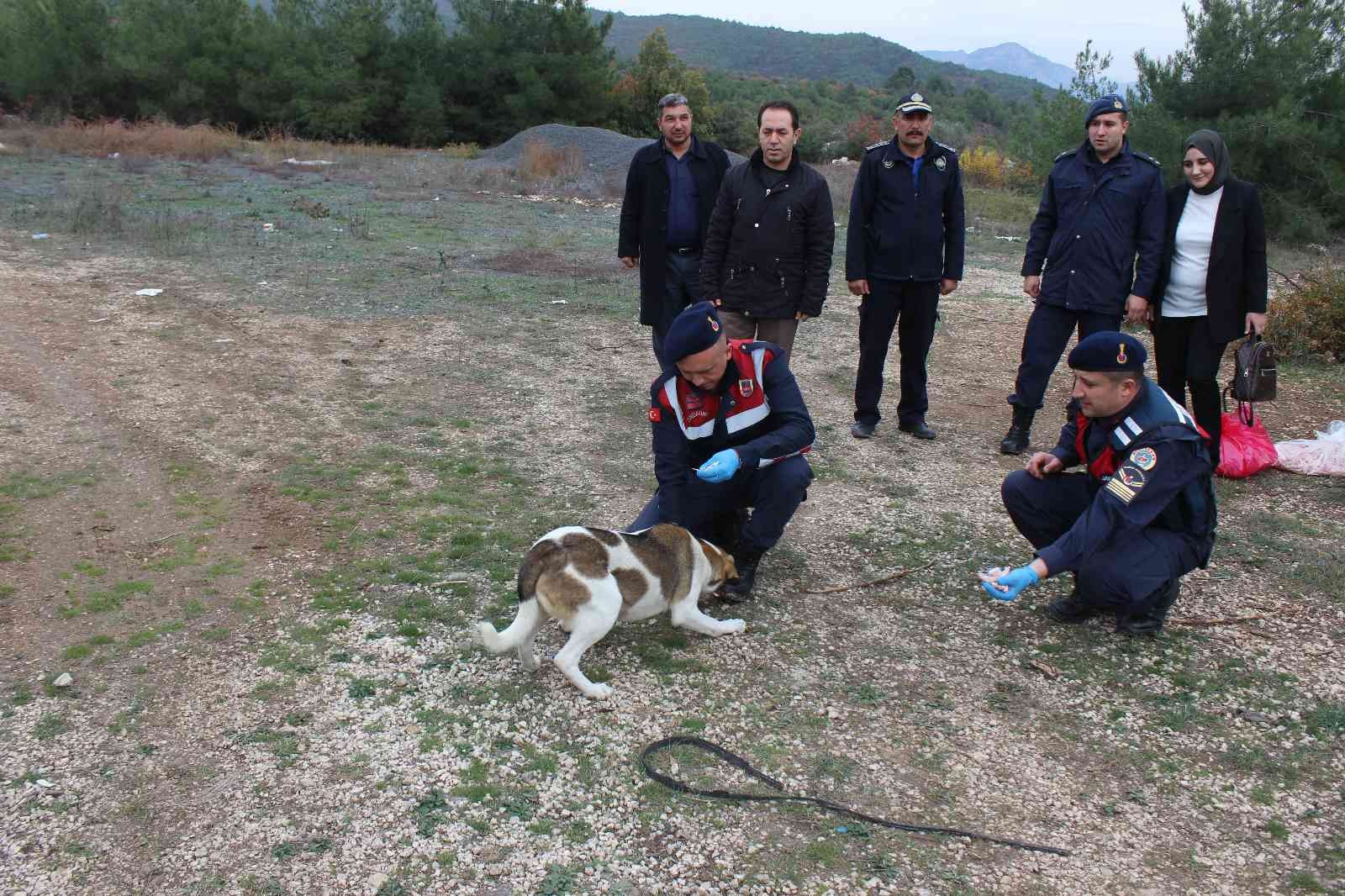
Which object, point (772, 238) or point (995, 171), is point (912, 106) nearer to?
point (772, 238)

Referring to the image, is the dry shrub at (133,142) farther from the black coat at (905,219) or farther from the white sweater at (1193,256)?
the white sweater at (1193,256)

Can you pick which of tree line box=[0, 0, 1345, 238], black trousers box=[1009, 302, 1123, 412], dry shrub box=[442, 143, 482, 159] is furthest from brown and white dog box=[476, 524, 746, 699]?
dry shrub box=[442, 143, 482, 159]

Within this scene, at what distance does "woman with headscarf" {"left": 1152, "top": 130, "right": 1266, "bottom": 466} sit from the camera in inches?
191

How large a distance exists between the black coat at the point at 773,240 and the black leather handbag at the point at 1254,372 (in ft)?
7.21

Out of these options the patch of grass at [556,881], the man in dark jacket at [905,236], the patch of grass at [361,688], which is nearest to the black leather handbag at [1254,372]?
the man in dark jacket at [905,236]

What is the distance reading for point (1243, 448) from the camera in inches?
213

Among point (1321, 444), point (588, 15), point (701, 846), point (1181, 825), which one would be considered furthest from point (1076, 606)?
point (588, 15)

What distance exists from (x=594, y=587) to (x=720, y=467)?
70 cm

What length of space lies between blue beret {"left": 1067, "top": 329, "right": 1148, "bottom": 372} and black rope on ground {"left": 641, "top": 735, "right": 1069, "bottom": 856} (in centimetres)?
167

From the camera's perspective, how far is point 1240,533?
4.72 metres

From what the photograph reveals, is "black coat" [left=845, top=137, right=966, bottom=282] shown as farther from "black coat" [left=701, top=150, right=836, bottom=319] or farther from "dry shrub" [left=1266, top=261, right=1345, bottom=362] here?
"dry shrub" [left=1266, top=261, right=1345, bottom=362]

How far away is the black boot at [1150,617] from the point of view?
365 cm

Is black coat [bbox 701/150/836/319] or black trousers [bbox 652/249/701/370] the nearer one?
black coat [bbox 701/150/836/319]

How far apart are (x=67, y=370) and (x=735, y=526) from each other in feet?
15.7
